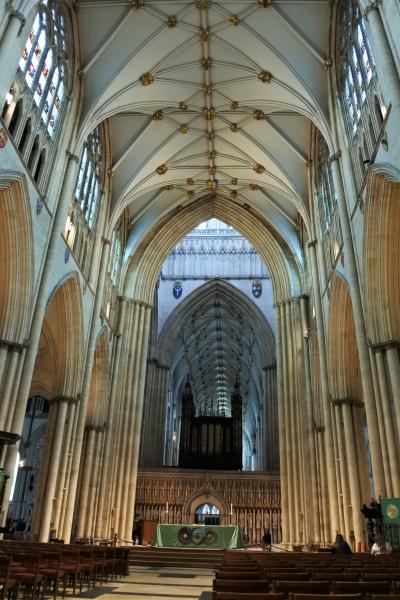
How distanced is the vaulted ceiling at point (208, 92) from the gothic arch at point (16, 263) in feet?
16.2

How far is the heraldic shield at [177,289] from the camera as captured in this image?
115 feet

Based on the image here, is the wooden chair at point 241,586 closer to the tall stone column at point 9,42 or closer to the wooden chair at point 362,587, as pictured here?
the wooden chair at point 362,587

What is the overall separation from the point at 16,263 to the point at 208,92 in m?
10.8

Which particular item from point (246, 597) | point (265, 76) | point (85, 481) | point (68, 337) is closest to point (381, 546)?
point (246, 597)

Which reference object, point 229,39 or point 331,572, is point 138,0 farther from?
point 331,572

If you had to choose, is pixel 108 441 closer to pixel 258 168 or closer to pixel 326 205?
pixel 326 205

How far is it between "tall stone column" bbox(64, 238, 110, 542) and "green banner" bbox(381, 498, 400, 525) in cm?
977

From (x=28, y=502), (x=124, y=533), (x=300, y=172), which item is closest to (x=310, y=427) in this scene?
(x=124, y=533)

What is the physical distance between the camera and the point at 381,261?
40.3ft

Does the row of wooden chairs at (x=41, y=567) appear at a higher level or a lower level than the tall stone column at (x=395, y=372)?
lower

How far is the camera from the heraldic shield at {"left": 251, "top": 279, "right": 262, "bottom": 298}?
3453 cm

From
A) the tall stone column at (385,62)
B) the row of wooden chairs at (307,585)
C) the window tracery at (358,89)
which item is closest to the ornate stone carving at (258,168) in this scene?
the window tracery at (358,89)

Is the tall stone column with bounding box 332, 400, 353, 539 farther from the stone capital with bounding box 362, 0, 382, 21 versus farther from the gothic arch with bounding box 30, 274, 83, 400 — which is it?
the stone capital with bounding box 362, 0, 382, 21

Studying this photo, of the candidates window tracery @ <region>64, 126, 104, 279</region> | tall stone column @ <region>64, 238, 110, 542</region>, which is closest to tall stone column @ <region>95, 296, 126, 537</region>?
tall stone column @ <region>64, 238, 110, 542</region>
